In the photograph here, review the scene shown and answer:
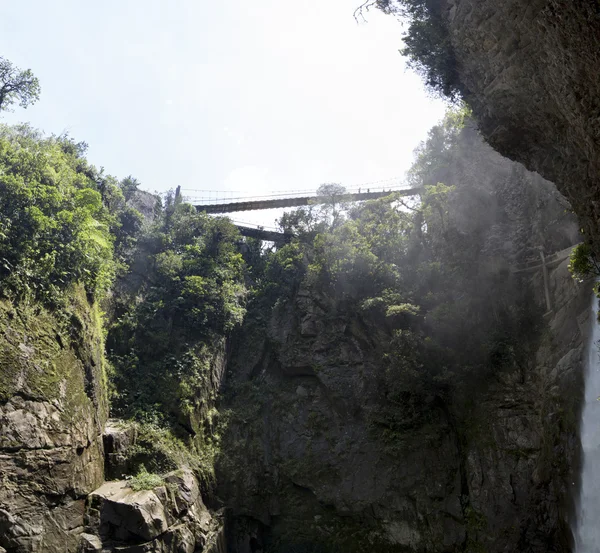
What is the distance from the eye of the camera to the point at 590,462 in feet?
40.6

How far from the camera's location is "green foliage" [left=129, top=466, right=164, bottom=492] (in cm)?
1364

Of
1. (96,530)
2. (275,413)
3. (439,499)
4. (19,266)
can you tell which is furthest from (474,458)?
(19,266)

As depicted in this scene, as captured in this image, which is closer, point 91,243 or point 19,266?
point 19,266

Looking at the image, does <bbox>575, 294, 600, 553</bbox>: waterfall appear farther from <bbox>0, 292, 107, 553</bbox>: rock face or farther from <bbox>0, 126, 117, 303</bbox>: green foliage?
<bbox>0, 126, 117, 303</bbox>: green foliage

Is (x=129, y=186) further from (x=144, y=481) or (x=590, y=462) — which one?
(x=590, y=462)

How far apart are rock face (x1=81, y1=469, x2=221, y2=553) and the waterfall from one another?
32.9 feet

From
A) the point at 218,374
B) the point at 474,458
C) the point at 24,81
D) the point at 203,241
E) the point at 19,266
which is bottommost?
the point at 474,458

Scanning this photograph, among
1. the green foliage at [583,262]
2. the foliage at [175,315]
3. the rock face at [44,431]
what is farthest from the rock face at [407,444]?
the rock face at [44,431]

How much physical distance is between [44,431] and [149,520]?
362 cm

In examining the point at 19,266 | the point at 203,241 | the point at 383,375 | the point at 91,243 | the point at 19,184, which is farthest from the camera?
the point at 203,241

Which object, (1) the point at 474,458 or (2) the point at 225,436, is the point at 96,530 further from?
(1) the point at 474,458

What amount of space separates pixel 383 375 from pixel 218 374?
6.39 metres

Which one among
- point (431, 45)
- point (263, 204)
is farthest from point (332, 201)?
point (431, 45)

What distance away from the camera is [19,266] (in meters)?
12.8
